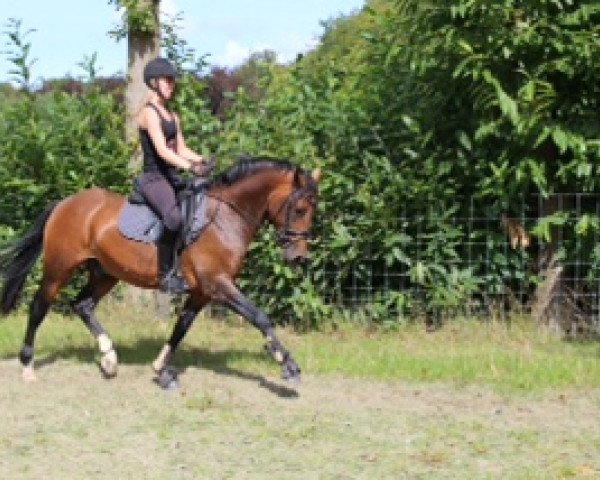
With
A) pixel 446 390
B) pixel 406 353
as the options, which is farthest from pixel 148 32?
pixel 446 390

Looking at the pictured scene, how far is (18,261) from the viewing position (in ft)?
29.9

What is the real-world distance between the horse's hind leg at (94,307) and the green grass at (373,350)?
0.63m

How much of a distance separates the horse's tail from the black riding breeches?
1.46 metres

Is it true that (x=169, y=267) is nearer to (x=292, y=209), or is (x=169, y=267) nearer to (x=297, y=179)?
(x=292, y=209)

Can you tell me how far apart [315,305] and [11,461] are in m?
5.24

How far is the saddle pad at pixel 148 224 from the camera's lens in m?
8.08

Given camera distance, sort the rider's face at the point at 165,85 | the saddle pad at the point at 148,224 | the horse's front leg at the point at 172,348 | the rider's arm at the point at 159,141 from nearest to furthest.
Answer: the rider's arm at the point at 159,141 → the rider's face at the point at 165,85 → the saddle pad at the point at 148,224 → the horse's front leg at the point at 172,348

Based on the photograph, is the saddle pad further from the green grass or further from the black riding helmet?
the green grass

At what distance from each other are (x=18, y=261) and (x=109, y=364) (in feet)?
4.65

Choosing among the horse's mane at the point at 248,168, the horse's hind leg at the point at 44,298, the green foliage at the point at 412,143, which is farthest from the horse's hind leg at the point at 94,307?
the green foliage at the point at 412,143

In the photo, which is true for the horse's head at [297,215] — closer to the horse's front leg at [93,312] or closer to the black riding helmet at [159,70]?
the black riding helmet at [159,70]

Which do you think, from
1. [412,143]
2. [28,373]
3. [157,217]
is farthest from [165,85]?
[412,143]

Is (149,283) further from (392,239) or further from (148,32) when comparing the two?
(148,32)

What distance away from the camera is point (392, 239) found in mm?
10711
